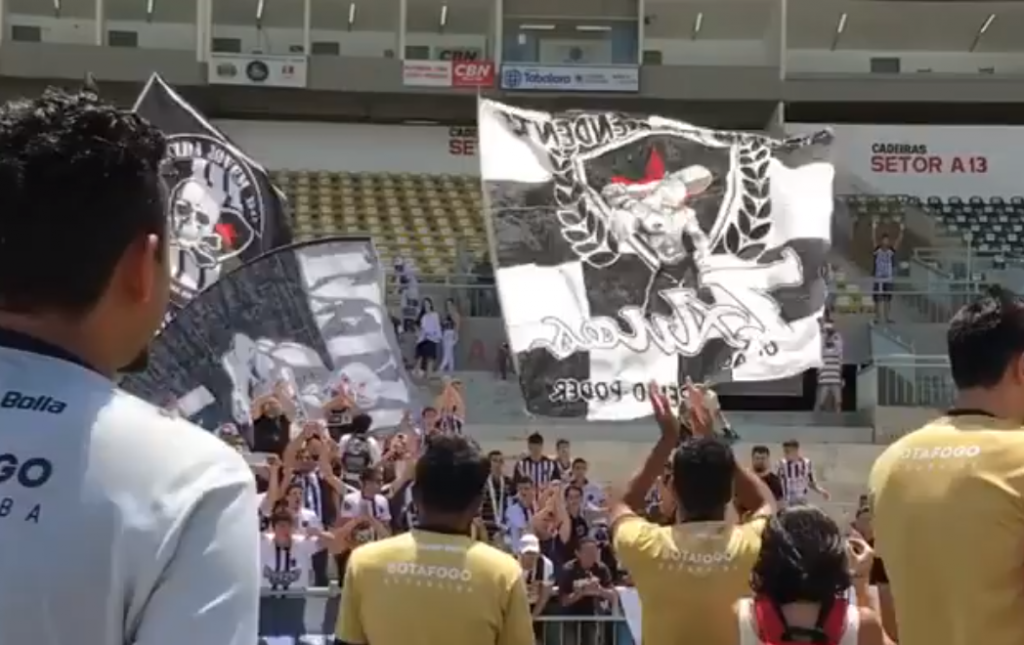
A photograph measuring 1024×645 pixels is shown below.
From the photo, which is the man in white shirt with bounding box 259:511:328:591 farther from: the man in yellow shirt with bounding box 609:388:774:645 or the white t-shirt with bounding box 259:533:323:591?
the man in yellow shirt with bounding box 609:388:774:645

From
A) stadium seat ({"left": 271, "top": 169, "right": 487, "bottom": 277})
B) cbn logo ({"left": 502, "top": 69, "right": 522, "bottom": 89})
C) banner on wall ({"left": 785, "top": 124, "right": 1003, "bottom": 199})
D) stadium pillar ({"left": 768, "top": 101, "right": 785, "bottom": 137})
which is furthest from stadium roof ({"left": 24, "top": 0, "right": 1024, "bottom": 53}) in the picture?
stadium seat ({"left": 271, "top": 169, "right": 487, "bottom": 277})

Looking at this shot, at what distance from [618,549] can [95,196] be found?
2844 mm

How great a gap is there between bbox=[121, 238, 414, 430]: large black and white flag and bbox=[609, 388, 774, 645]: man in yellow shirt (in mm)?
5369

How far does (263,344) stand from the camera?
946 centimetres

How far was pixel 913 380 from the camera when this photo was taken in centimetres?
1697

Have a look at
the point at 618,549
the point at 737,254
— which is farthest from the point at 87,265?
the point at 737,254

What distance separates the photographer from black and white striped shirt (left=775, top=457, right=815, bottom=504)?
12.7 meters

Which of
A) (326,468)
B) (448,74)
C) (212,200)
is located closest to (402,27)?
(448,74)

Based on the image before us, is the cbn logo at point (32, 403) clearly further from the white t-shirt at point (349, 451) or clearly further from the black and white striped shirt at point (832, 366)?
the black and white striped shirt at point (832, 366)

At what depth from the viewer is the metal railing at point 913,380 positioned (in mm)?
16562

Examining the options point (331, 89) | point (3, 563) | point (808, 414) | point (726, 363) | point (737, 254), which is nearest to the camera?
point (3, 563)

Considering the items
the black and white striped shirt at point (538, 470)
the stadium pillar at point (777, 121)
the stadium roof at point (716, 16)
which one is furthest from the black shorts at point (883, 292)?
the stadium roof at point (716, 16)

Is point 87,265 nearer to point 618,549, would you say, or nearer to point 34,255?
point 34,255

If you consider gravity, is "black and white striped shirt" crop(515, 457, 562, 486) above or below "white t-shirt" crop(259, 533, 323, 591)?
above
